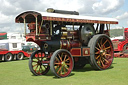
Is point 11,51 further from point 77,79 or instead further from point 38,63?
point 77,79

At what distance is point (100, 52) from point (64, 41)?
1.89 m

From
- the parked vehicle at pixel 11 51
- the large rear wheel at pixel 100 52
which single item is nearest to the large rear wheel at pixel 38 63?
the large rear wheel at pixel 100 52

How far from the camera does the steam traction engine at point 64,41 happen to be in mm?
7547

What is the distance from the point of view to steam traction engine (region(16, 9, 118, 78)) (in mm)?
7547

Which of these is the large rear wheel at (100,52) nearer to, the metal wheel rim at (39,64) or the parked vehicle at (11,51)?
the metal wheel rim at (39,64)

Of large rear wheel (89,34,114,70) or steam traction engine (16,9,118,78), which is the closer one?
steam traction engine (16,9,118,78)

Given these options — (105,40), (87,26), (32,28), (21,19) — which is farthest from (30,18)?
(105,40)

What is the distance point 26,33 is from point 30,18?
0.77m

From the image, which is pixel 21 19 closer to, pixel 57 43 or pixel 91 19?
pixel 57 43

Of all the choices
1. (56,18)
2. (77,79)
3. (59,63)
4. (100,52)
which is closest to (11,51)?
(100,52)

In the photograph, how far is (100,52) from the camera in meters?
8.91

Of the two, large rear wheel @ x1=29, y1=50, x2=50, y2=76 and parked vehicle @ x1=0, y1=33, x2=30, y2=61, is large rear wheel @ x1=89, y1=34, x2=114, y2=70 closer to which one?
large rear wheel @ x1=29, y1=50, x2=50, y2=76

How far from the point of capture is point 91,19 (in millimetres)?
8961

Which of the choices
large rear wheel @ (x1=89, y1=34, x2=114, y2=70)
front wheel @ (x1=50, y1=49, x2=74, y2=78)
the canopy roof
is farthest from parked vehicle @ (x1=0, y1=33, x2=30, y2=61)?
front wheel @ (x1=50, y1=49, x2=74, y2=78)
